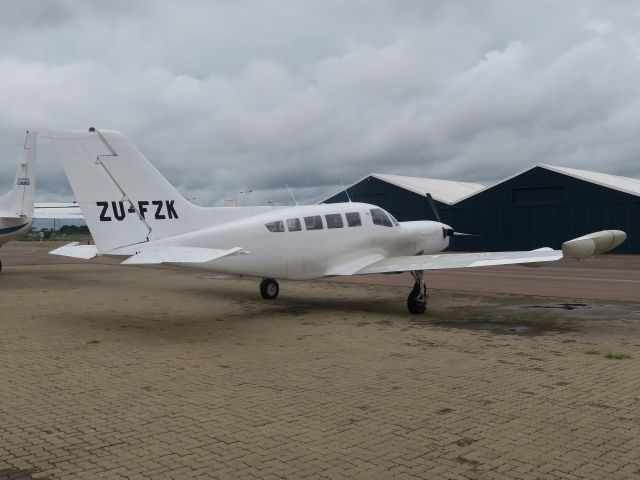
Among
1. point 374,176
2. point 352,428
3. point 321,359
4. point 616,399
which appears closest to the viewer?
point 352,428

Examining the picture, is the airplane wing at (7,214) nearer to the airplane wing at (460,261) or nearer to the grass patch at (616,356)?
the airplane wing at (460,261)

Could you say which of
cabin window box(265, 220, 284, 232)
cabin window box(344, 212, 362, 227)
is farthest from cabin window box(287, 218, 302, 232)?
cabin window box(344, 212, 362, 227)

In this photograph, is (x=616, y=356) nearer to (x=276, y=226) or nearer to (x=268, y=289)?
(x=276, y=226)

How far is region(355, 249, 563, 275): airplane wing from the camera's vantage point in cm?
1279

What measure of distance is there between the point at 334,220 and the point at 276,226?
1.82 m

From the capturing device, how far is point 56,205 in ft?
118

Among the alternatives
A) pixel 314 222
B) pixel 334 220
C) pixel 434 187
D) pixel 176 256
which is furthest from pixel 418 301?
pixel 434 187

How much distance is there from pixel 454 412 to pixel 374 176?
157 ft

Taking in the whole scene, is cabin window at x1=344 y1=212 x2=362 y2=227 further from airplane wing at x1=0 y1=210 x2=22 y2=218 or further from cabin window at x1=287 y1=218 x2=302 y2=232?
airplane wing at x1=0 y1=210 x2=22 y2=218

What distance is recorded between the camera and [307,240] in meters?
13.8

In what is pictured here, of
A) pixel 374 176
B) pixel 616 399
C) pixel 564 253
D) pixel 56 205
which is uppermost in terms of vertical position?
pixel 374 176

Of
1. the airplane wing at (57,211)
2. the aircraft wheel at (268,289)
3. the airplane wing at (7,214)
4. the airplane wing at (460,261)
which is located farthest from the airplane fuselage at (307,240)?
the airplane wing at (57,211)

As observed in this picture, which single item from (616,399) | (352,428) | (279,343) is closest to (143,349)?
(279,343)

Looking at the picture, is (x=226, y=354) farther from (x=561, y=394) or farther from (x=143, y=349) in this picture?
(x=561, y=394)
